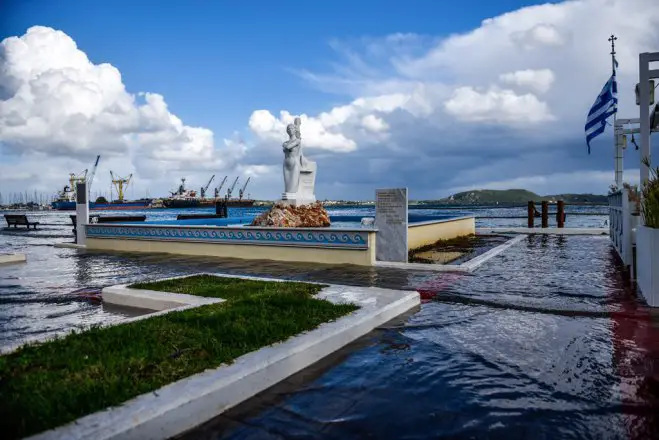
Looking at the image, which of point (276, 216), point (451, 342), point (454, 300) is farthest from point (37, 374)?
point (276, 216)

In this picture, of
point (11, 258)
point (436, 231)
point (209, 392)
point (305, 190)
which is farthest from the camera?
point (305, 190)

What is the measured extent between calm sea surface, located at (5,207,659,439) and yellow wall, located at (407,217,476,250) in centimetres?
551

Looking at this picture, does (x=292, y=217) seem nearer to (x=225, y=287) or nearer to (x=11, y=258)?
(x=11, y=258)

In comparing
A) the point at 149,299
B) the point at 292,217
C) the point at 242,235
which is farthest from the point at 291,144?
the point at 149,299

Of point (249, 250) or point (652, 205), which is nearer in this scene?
point (652, 205)

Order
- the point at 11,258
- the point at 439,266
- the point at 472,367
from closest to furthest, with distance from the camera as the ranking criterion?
the point at 472,367, the point at 439,266, the point at 11,258

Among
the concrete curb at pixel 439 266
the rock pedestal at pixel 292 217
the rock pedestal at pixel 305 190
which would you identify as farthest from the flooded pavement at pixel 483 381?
the rock pedestal at pixel 305 190

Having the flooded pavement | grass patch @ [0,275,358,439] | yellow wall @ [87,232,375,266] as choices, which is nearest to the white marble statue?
yellow wall @ [87,232,375,266]

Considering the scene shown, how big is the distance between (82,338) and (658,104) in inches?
509

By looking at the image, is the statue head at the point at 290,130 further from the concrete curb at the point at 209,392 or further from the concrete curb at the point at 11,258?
the concrete curb at the point at 209,392

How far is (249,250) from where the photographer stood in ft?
42.7

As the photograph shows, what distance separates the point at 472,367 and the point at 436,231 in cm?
1294

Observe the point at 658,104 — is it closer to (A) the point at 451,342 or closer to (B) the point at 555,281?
(B) the point at 555,281

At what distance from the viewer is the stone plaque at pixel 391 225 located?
1099 cm
